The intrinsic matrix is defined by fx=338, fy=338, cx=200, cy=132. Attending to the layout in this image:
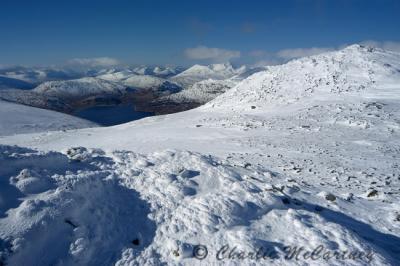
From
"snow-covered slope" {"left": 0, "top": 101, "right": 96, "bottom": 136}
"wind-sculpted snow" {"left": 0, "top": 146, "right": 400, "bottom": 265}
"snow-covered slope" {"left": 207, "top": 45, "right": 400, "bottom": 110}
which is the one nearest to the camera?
"wind-sculpted snow" {"left": 0, "top": 146, "right": 400, "bottom": 265}

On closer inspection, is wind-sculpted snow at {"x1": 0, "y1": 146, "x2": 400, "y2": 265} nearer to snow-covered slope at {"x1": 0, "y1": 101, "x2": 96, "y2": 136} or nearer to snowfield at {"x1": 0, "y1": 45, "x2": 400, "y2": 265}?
snowfield at {"x1": 0, "y1": 45, "x2": 400, "y2": 265}

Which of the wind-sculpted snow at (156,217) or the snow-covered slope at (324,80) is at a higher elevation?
the snow-covered slope at (324,80)

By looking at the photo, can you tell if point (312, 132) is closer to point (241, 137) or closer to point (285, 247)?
point (241, 137)

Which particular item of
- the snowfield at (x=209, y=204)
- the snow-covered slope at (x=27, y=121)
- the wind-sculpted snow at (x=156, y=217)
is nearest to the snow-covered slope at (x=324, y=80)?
the snowfield at (x=209, y=204)

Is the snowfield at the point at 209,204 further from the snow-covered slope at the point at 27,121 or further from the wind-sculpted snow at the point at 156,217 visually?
the snow-covered slope at the point at 27,121

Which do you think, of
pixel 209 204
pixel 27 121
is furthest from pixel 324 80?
pixel 27 121

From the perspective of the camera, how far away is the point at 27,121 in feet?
188

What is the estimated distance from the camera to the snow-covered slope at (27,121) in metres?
52.1

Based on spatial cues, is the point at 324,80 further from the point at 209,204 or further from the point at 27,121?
the point at 27,121

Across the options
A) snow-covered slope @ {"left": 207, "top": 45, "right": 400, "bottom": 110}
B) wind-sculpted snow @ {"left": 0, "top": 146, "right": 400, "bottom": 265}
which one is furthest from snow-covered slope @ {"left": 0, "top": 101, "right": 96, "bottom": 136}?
wind-sculpted snow @ {"left": 0, "top": 146, "right": 400, "bottom": 265}

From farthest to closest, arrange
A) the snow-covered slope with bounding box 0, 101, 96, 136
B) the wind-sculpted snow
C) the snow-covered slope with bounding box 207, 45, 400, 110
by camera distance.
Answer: the snow-covered slope with bounding box 0, 101, 96, 136
the snow-covered slope with bounding box 207, 45, 400, 110
the wind-sculpted snow

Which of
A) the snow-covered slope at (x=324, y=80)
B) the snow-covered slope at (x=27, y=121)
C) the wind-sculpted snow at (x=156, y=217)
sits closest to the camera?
the wind-sculpted snow at (x=156, y=217)

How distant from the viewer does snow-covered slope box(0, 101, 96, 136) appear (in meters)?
52.1

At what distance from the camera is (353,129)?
2984cm
